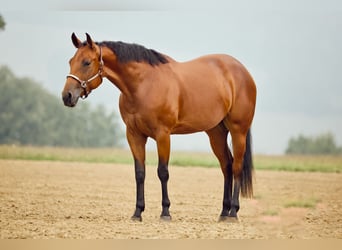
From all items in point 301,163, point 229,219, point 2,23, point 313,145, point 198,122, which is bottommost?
point 229,219

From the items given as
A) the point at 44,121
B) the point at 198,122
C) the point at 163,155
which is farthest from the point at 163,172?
the point at 44,121

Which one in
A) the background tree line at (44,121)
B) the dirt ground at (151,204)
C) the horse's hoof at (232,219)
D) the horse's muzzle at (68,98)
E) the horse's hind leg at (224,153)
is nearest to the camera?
the horse's muzzle at (68,98)

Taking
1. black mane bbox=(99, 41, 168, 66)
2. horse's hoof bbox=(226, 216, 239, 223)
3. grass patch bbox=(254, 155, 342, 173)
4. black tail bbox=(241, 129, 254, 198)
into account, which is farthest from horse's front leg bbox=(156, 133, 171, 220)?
grass patch bbox=(254, 155, 342, 173)

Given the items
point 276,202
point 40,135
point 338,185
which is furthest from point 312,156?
point 40,135

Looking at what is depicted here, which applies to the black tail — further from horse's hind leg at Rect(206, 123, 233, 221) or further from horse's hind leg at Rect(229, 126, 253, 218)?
horse's hind leg at Rect(206, 123, 233, 221)

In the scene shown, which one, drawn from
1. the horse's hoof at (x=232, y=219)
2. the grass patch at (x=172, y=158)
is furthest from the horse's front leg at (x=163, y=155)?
the grass patch at (x=172, y=158)

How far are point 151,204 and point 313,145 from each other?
1.82 meters

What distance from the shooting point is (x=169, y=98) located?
4.91 m

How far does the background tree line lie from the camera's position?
7301 mm

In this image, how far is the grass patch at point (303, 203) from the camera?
5.60 m

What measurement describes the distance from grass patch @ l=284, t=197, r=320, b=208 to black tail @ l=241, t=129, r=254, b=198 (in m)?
0.38

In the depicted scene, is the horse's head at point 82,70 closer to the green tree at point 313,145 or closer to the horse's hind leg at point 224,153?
the horse's hind leg at point 224,153

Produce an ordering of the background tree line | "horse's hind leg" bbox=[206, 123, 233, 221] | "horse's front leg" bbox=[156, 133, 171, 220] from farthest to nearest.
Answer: the background tree line < "horse's hind leg" bbox=[206, 123, 233, 221] < "horse's front leg" bbox=[156, 133, 171, 220]

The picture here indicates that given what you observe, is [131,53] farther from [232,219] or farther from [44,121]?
[44,121]
